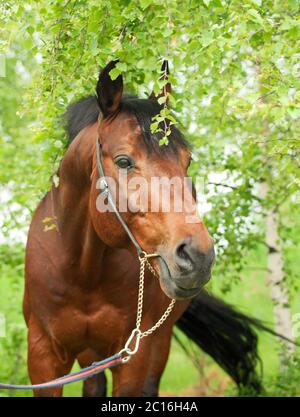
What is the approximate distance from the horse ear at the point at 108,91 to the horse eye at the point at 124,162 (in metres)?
0.34

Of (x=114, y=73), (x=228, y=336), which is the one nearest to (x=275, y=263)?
(x=228, y=336)

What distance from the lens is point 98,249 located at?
419cm

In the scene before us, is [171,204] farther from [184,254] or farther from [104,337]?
[104,337]

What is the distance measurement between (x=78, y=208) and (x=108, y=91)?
77 cm

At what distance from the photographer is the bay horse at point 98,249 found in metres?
3.60

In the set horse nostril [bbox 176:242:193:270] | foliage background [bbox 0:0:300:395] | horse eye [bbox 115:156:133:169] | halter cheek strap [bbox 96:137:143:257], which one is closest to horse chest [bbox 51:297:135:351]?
halter cheek strap [bbox 96:137:143:257]

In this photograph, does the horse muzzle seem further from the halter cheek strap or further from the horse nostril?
the halter cheek strap

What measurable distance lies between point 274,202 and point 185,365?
361 cm

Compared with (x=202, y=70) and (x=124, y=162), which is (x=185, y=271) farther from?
(x=202, y=70)

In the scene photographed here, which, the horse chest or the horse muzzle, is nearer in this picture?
the horse muzzle

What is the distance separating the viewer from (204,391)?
802 centimetres

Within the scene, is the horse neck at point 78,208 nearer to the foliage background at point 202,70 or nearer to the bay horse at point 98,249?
the bay horse at point 98,249

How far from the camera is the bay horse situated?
3.60m
